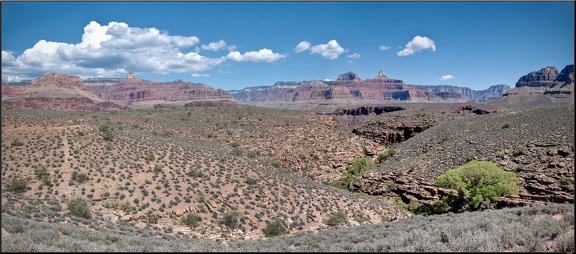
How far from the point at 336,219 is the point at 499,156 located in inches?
836

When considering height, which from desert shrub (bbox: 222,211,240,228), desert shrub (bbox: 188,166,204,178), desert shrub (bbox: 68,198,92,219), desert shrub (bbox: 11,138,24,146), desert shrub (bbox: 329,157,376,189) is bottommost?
desert shrub (bbox: 329,157,376,189)

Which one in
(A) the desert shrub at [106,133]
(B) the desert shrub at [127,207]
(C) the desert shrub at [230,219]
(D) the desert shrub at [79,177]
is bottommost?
(C) the desert shrub at [230,219]

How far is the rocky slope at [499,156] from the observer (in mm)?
27484

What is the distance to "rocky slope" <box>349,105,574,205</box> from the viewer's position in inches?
1082

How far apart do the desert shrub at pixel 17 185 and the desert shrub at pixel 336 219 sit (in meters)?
19.0

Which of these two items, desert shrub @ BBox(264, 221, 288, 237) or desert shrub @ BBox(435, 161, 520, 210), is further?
desert shrub @ BBox(435, 161, 520, 210)

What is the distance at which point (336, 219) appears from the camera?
2442 cm

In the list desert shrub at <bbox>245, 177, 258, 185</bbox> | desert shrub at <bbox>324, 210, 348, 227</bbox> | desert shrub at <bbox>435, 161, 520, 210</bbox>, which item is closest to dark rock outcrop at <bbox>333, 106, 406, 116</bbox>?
desert shrub at <bbox>435, 161, 520, 210</bbox>

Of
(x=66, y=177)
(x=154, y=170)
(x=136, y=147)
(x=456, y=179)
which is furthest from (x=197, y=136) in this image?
(x=456, y=179)

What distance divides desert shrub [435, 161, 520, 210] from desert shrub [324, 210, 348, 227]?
989 cm

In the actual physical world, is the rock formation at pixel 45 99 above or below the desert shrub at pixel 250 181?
above

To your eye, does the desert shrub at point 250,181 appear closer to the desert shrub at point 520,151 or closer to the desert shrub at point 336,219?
the desert shrub at point 336,219

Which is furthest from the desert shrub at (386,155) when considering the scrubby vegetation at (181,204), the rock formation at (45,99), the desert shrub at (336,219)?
the rock formation at (45,99)

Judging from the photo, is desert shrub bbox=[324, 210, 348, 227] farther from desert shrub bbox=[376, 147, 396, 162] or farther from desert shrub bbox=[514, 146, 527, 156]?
desert shrub bbox=[376, 147, 396, 162]
